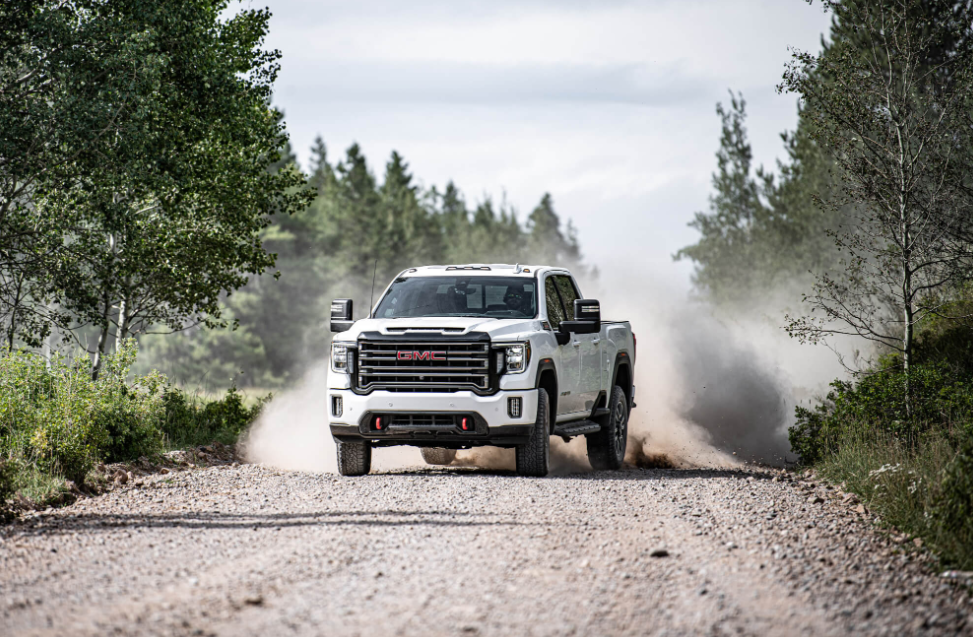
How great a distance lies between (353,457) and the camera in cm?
1210

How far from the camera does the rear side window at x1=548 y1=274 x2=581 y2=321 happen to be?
43.6 feet

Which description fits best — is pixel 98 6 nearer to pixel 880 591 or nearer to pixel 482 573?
pixel 482 573

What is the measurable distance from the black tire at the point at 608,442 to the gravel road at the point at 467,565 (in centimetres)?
284

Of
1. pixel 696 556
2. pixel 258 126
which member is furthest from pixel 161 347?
pixel 696 556

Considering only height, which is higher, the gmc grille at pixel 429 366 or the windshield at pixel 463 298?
the windshield at pixel 463 298

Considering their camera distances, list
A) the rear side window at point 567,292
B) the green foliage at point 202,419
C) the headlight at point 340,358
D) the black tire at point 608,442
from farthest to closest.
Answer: the green foliage at point 202,419, the black tire at point 608,442, the rear side window at point 567,292, the headlight at point 340,358

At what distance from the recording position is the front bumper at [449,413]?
1124 cm

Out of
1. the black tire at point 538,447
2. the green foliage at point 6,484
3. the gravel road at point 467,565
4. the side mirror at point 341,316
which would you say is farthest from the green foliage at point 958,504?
the green foliage at point 6,484

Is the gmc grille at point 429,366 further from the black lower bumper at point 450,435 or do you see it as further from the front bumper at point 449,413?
the black lower bumper at point 450,435

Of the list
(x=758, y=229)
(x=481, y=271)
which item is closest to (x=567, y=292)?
(x=481, y=271)

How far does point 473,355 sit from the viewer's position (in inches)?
447

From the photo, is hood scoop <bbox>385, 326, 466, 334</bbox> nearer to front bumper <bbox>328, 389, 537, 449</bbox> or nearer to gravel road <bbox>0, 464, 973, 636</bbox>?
front bumper <bbox>328, 389, 537, 449</bbox>

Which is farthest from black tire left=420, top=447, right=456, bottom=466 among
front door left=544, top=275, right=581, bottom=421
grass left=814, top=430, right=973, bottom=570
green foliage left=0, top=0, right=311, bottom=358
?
green foliage left=0, top=0, right=311, bottom=358

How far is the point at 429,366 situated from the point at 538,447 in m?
1.48
